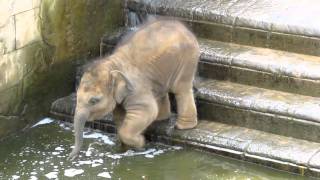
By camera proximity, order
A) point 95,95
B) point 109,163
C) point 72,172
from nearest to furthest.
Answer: point 95,95 < point 72,172 < point 109,163

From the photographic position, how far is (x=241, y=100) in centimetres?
691

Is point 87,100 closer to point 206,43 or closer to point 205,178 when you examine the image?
point 205,178

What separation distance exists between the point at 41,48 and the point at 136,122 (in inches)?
55.5

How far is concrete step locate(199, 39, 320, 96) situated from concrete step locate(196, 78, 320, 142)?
8 cm

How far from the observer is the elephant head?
6.25 meters

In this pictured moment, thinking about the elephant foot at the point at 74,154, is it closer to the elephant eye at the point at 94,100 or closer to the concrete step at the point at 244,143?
the elephant eye at the point at 94,100

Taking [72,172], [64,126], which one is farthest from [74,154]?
[64,126]

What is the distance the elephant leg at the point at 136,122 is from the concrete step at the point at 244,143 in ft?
1.16

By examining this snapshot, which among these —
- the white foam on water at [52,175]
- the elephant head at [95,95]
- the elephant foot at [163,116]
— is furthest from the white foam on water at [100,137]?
the white foam on water at [52,175]

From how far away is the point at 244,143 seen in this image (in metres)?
6.57

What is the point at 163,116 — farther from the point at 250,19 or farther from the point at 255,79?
the point at 250,19

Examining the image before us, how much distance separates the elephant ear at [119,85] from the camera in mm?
6375

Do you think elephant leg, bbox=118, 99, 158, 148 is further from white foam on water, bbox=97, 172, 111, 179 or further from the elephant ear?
white foam on water, bbox=97, 172, 111, 179

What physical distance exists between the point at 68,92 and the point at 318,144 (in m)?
2.72
